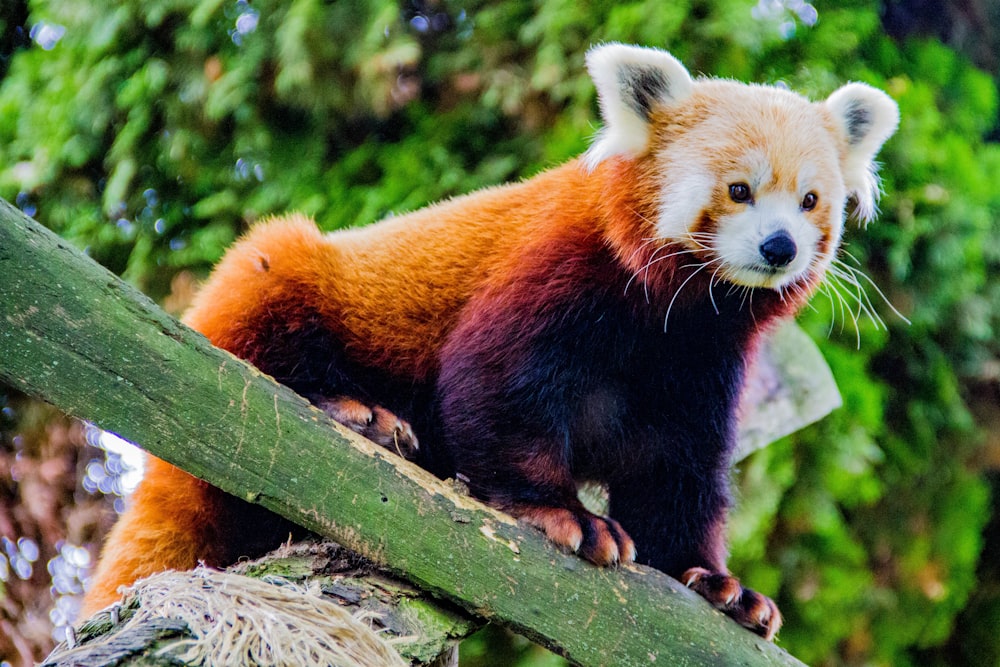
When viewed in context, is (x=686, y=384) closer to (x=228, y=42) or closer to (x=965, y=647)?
(x=228, y=42)

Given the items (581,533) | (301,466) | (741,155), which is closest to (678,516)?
(581,533)

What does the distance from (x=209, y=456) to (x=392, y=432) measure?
1.68 feet

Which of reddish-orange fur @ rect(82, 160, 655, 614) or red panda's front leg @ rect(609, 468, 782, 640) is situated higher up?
reddish-orange fur @ rect(82, 160, 655, 614)

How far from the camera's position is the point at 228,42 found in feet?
12.6

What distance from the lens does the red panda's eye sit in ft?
7.29

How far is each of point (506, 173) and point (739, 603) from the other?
193cm

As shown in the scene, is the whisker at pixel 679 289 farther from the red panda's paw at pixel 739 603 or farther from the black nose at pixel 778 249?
the red panda's paw at pixel 739 603

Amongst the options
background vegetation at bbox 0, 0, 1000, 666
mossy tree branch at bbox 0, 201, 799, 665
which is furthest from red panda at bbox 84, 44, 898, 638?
background vegetation at bbox 0, 0, 1000, 666

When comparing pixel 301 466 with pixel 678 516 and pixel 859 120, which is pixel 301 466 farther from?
pixel 859 120

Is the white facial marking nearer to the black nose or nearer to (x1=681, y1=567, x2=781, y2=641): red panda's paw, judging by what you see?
the black nose

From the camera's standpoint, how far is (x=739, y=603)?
2355mm

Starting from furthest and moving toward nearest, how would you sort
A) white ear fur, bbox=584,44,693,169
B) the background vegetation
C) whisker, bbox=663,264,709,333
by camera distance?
the background vegetation → white ear fur, bbox=584,44,693,169 → whisker, bbox=663,264,709,333

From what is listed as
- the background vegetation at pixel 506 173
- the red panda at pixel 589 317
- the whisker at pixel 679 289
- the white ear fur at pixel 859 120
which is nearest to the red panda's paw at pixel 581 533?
the red panda at pixel 589 317

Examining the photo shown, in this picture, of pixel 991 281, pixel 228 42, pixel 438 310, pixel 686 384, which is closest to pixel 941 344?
pixel 991 281
